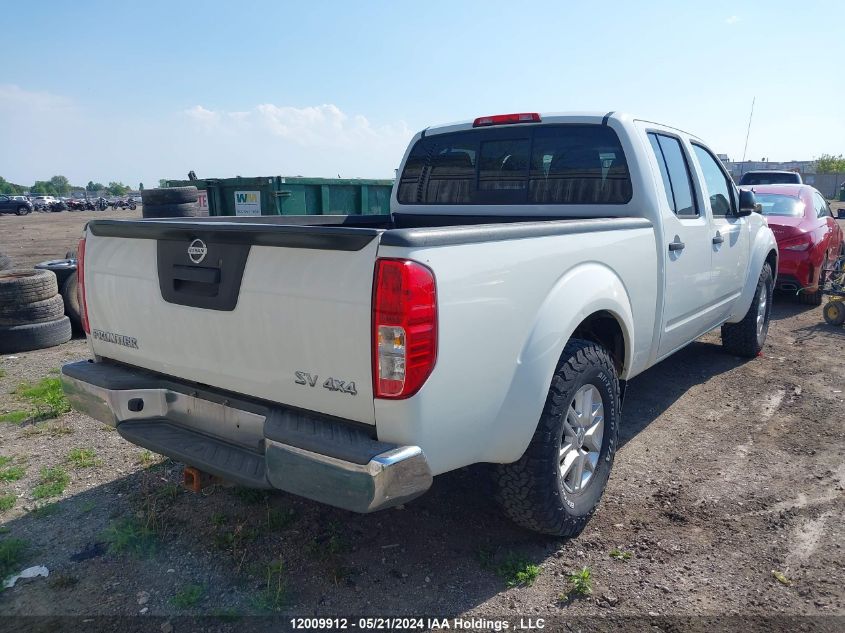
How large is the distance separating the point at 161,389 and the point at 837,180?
6506 centimetres

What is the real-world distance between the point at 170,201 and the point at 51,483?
6.25m

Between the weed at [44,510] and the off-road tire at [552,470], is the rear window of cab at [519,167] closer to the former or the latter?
the off-road tire at [552,470]

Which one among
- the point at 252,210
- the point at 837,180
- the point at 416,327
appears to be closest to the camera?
the point at 416,327

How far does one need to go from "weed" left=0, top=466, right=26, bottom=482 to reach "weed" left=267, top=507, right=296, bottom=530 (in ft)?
5.66

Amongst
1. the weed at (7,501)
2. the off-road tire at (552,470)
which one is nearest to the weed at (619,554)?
the off-road tire at (552,470)

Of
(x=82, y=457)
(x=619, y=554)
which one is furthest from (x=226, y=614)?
(x=82, y=457)

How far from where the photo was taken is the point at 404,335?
2.15m

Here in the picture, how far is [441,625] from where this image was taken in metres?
2.58

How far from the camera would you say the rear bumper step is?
86.2 inches

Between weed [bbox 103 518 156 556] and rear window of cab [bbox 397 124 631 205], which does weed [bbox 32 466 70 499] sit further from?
rear window of cab [bbox 397 124 631 205]

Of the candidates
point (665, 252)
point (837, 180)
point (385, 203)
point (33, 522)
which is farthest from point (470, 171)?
point (837, 180)

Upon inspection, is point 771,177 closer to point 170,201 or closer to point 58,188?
point 170,201

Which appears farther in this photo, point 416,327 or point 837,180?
point 837,180

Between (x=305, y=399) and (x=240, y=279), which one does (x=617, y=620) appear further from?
(x=240, y=279)
